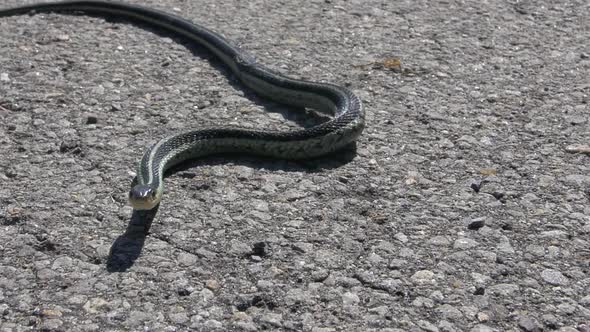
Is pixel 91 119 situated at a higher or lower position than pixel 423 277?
lower

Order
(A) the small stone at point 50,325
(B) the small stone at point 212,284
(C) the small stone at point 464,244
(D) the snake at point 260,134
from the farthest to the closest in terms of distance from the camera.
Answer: (D) the snake at point 260,134 → (C) the small stone at point 464,244 → (B) the small stone at point 212,284 → (A) the small stone at point 50,325

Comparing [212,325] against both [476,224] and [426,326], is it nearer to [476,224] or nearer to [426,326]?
[426,326]

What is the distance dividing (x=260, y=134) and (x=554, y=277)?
1651 millimetres

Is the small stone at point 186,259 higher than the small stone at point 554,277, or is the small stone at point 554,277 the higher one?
the small stone at point 554,277

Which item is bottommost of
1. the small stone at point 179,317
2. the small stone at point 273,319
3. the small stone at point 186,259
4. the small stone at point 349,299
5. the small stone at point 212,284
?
the small stone at point 186,259

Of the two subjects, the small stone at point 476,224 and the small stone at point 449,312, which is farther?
the small stone at point 476,224

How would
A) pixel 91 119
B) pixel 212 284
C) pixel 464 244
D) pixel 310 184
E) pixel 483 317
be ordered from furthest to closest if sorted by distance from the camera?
pixel 91 119
pixel 310 184
pixel 464 244
pixel 212 284
pixel 483 317

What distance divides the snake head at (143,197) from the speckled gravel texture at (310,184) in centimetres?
10

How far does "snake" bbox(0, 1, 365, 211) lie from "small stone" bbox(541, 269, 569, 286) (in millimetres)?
1356

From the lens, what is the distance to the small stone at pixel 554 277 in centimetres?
364

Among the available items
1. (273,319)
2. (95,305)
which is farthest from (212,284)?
(95,305)

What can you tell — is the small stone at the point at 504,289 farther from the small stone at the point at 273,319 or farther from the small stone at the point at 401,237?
the small stone at the point at 273,319

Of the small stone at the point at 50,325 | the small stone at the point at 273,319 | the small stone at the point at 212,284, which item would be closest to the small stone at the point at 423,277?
the small stone at the point at 273,319

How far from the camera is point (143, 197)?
3.92 meters
